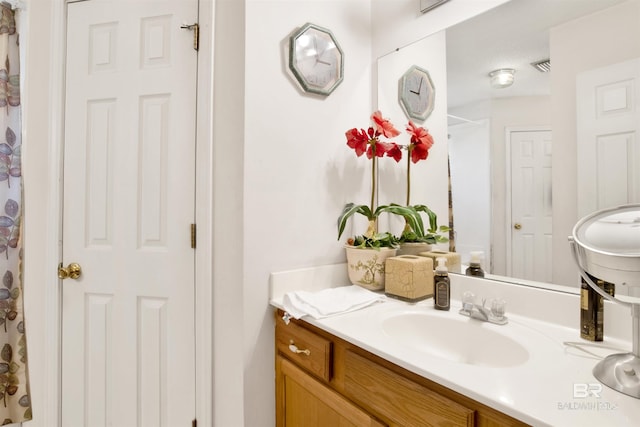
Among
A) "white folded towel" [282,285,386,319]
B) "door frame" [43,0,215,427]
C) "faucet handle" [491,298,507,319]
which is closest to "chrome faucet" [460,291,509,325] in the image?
"faucet handle" [491,298,507,319]

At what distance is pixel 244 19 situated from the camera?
115 centimetres

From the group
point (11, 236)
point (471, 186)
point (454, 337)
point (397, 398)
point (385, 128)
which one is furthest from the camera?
point (11, 236)

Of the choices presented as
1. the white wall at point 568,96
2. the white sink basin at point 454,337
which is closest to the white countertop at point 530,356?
the white sink basin at point 454,337

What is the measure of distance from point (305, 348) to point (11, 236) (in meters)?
1.64

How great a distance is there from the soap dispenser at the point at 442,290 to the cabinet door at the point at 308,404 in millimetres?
424

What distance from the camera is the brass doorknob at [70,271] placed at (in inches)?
50.6

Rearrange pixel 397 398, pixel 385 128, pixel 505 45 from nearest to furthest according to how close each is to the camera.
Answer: pixel 397 398 → pixel 505 45 → pixel 385 128

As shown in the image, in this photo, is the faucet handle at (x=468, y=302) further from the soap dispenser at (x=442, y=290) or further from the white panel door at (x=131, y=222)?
the white panel door at (x=131, y=222)

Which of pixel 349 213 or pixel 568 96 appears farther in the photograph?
pixel 349 213

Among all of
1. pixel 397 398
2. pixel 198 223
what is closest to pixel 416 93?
pixel 198 223

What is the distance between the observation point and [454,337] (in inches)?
37.2

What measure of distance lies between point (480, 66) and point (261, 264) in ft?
3.58

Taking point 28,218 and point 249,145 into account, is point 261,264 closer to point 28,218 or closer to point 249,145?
point 249,145

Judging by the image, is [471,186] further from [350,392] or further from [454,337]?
[350,392]
